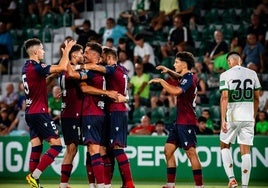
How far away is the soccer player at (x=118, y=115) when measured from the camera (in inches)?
559

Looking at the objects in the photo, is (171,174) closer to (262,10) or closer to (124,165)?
(124,165)

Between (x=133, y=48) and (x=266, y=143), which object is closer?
(x=266, y=143)

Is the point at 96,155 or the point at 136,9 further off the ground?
the point at 136,9

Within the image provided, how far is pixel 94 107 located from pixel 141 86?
23.9ft

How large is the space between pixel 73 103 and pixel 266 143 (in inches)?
202

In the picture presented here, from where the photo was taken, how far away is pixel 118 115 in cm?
1432

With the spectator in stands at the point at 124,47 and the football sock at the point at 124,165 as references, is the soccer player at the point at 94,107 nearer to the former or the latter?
the football sock at the point at 124,165

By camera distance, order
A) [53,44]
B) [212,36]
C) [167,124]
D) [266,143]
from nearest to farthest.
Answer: [266,143], [167,124], [212,36], [53,44]

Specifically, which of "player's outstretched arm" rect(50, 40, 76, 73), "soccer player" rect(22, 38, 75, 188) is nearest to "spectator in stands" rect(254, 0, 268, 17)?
"soccer player" rect(22, 38, 75, 188)

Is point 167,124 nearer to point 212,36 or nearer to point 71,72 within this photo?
point 212,36

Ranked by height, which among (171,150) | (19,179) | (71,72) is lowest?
(19,179)

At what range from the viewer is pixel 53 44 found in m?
24.4

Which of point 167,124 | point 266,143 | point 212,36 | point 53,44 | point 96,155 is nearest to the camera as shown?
point 96,155

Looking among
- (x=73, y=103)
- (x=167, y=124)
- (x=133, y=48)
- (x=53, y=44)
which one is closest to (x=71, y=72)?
(x=73, y=103)
